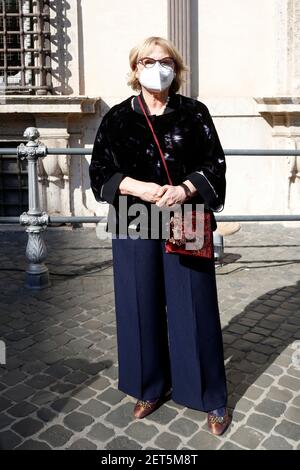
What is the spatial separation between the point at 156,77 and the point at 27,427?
169 centimetres

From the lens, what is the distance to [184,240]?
2.40m

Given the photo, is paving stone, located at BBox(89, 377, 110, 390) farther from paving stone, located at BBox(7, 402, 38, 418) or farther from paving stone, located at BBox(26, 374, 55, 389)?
paving stone, located at BBox(7, 402, 38, 418)

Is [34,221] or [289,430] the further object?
[34,221]

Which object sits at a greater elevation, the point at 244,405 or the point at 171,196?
the point at 171,196

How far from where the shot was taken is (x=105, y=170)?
250 centimetres

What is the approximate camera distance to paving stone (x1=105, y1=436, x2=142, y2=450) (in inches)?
94.1

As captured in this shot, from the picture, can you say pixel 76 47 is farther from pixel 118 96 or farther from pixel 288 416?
pixel 288 416

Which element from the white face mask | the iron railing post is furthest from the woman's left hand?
the iron railing post

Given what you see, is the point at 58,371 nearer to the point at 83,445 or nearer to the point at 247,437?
the point at 83,445

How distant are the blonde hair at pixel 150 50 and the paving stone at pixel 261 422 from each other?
1.59m
